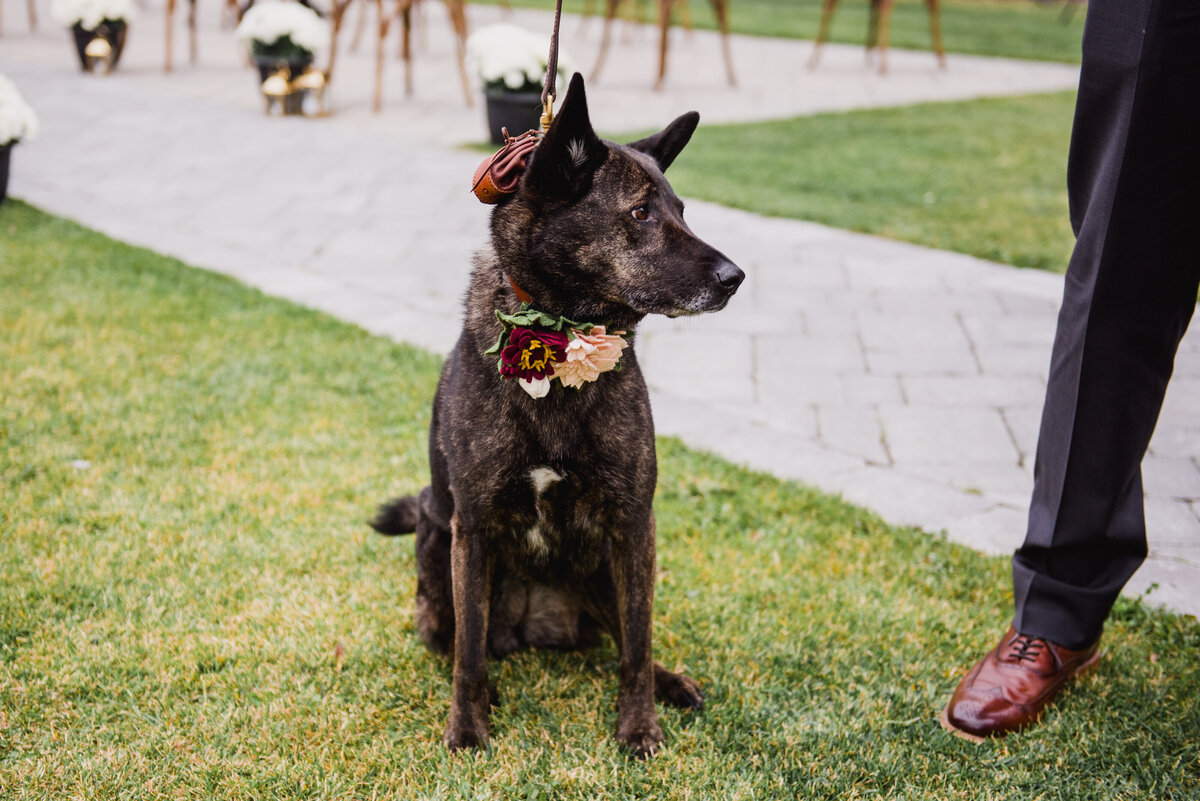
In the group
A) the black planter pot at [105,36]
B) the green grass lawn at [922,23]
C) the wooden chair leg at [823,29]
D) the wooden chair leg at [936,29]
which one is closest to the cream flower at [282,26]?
the black planter pot at [105,36]

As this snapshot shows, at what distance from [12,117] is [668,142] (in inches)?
221

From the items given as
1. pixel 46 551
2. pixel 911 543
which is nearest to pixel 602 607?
pixel 911 543

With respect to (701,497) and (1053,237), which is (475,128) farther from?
(701,497)

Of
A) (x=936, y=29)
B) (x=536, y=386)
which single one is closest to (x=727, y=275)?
(x=536, y=386)

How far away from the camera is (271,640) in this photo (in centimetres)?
254

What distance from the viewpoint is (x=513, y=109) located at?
7.16m

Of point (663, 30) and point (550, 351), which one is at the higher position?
point (663, 30)

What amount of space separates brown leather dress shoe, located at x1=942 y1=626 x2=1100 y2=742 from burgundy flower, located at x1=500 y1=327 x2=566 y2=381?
1268 millimetres

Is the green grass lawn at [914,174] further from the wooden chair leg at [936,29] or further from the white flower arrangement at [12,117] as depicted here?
the white flower arrangement at [12,117]

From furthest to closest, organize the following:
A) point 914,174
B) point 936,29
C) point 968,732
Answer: point 936,29, point 914,174, point 968,732

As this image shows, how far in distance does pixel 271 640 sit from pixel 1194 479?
3.02 metres

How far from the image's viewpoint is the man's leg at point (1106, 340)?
2008mm

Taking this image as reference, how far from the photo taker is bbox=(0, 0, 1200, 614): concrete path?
356 cm

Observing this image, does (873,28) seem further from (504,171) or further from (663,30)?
(504,171)
